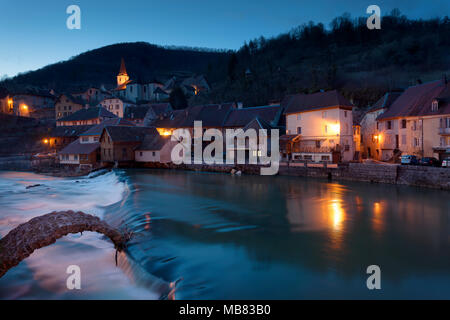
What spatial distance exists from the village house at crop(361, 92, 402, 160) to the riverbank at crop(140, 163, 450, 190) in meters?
10.7

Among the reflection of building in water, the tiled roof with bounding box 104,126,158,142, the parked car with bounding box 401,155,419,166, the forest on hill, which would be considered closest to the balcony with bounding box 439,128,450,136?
the parked car with bounding box 401,155,419,166

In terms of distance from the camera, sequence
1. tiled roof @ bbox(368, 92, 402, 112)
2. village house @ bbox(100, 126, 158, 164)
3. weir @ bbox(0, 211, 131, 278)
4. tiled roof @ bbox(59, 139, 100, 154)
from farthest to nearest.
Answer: tiled roof @ bbox(59, 139, 100, 154)
village house @ bbox(100, 126, 158, 164)
tiled roof @ bbox(368, 92, 402, 112)
weir @ bbox(0, 211, 131, 278)

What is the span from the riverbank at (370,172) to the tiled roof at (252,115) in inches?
459

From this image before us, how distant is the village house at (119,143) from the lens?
43.1m

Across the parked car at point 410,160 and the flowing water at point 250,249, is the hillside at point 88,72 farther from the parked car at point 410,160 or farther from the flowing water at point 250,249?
the flowing water at point 250,249

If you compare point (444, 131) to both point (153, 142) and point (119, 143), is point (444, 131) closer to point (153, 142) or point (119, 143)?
point (153, 142)

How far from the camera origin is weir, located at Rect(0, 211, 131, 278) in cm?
723

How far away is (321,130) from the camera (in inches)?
1423

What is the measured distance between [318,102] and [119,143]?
29309mm

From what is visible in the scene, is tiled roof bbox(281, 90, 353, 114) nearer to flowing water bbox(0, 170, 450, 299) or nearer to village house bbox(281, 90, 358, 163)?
village house bbox(281, 90, 358, 163)

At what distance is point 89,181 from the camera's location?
32.9 metres
